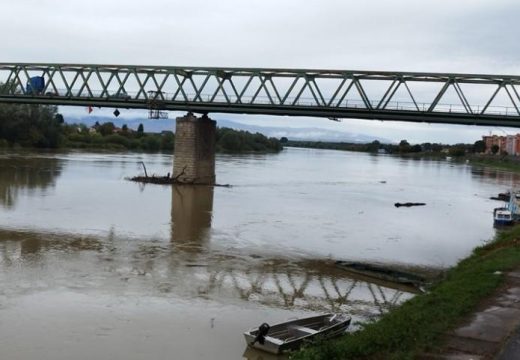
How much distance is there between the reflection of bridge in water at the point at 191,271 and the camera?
664 inches

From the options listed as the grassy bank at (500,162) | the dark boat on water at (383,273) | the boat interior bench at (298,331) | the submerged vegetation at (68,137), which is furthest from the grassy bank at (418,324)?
the grassy bank at (500,162)

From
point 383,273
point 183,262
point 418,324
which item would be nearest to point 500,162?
point 383,273

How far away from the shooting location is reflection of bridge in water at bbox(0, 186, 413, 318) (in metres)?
16.9

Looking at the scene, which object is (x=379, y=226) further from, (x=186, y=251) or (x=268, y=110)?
(x=268, y=110)

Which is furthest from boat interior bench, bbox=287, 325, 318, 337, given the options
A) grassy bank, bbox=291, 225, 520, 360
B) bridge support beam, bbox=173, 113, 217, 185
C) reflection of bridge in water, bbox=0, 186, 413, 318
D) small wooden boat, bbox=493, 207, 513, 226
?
bridge support beam, bbox=173, 113, 217, 185

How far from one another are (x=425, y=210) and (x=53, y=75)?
41922 mm

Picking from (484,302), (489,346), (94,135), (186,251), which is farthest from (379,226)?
(94,135)

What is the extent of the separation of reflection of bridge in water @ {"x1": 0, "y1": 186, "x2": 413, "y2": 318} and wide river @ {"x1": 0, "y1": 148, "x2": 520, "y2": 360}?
0.19 feet

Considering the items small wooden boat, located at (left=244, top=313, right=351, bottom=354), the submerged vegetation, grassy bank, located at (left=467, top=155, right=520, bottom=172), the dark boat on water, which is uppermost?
the submerged vegetation

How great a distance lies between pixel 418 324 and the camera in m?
10.8

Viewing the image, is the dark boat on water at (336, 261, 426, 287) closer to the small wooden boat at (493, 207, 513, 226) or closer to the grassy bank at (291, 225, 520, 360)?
the grassy bank at (291, 225, 520, 360)

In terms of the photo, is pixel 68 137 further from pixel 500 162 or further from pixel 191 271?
pixel 191 271

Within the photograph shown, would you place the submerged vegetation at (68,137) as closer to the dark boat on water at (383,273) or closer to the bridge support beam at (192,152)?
the bridge support beam at (192,152)

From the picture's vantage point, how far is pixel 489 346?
9383 millimetres
